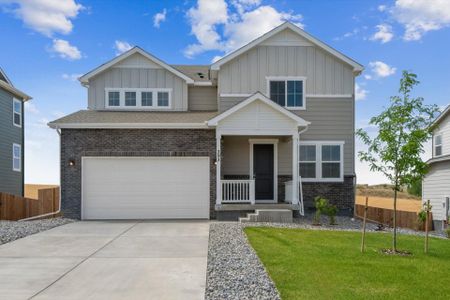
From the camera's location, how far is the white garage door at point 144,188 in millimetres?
15562

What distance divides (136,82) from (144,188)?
5186 mm

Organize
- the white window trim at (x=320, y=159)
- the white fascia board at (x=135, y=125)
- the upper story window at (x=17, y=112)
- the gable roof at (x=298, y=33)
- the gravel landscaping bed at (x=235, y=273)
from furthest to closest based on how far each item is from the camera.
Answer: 1. the upper story window at (x=17, y=112)
2. the white window trim at (x=320, y=159)
3. the gable roof at (x=298, y=33)
4. the white fascia board at (x=135, y=125)
5. the gravel landscaping bed at (x=235, y=273)

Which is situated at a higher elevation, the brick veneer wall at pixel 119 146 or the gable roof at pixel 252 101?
the gable roof at pixel 252 101

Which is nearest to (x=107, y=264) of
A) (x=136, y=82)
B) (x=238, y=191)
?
(x=238, y=191)

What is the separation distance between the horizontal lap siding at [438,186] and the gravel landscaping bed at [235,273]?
42.8 ft

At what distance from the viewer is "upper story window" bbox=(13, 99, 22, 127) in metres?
23.0

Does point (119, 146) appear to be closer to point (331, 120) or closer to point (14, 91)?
point (331, 120)

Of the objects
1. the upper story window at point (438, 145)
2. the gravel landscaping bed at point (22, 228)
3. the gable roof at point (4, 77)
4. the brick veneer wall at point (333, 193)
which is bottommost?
the gravel landscaping bed at point (22, 228)

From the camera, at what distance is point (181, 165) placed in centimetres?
1562

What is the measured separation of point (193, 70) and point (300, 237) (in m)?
11.9

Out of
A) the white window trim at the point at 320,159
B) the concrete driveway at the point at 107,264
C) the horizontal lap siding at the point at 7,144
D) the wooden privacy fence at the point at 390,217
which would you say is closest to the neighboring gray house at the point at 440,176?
the wooden privacy fence at the point at 390,217

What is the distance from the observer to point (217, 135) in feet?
48.7

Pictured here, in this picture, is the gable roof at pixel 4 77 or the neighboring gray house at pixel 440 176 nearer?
the neighboring gray house at pixel 440 176

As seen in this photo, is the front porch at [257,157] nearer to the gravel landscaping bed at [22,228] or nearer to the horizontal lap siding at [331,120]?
the horizontal lap siding at [331,120]
